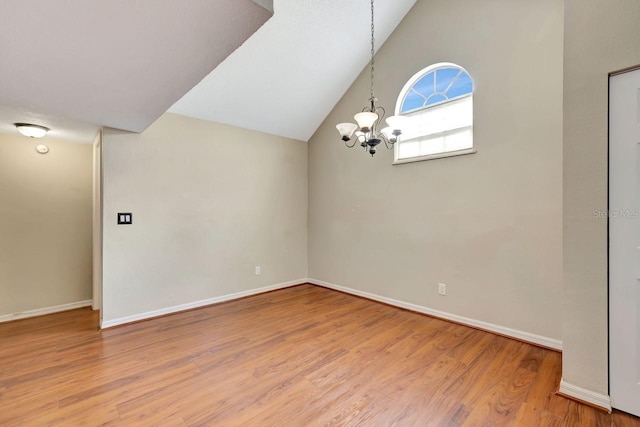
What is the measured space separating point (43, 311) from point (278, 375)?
3.45 m

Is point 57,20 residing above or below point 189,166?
above

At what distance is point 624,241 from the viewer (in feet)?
5.54

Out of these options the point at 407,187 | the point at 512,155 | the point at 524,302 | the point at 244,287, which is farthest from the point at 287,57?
the point at 524,302

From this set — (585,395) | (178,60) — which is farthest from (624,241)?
(178,60)

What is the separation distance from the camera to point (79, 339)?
9.07 ft

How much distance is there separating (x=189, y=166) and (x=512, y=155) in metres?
3.67

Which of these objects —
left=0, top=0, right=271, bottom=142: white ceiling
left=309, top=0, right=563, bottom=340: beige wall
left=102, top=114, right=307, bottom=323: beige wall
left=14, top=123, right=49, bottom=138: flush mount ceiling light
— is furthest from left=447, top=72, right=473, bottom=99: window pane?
left=14, top=123, right=49, bottom=138: flush mount ceiling light

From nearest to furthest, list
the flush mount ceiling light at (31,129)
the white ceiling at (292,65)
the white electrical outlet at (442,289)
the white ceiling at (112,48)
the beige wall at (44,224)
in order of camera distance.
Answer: the white ceiling at (112,48) < the flush mount ceiling light at (31,129) < the white ceiling at (292,65) < the white electrical outlet at (442,289) < the beige wall at (44,224)

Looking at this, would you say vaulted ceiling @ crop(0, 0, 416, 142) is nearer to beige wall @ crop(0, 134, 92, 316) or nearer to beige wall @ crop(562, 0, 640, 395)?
beige wall @ crop(0, 134, 92, 316)

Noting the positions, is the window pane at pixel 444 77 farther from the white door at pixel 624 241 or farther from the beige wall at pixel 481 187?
the white door at pixel 624 241

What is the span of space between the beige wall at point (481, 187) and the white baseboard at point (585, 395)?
778mm

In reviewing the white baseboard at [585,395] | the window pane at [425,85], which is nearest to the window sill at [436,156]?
the window pane at [425,85]

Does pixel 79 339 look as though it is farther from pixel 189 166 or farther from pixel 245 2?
pixel 245 2

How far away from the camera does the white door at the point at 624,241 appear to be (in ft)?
5.45
